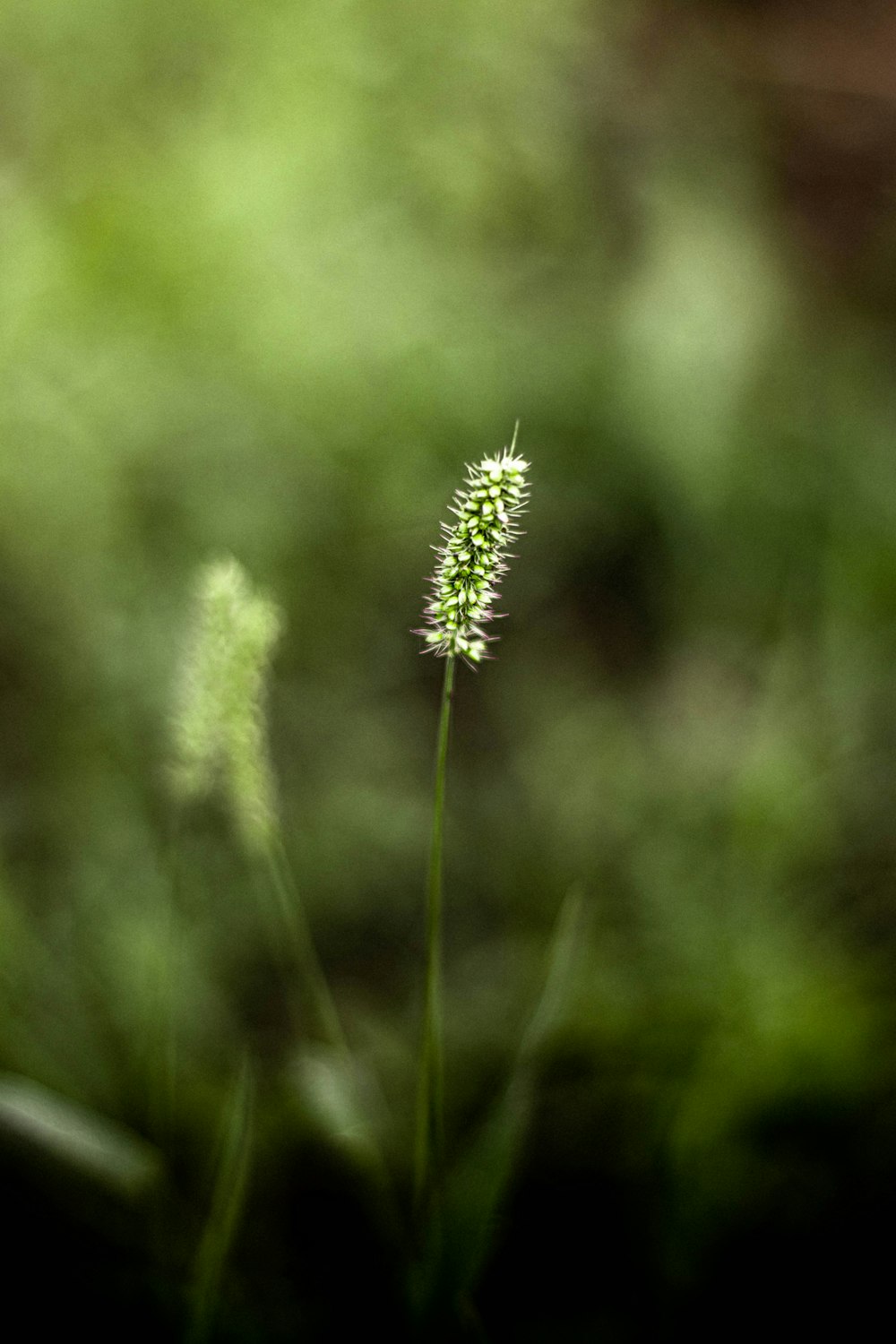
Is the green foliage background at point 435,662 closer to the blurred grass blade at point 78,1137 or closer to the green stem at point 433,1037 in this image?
the blurred grass blade at point 78,1137

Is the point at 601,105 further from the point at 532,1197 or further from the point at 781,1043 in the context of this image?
the point at 532,1197

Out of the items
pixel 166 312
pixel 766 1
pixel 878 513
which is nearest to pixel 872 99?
pixel 766 1

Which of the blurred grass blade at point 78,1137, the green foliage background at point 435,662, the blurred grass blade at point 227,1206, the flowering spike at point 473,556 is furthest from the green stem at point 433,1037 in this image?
the green foliage background at point 435,662

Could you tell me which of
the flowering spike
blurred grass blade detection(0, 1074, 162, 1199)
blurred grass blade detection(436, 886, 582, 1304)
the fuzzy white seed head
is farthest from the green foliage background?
the flowering spike

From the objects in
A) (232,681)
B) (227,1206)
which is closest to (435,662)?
(232,681)

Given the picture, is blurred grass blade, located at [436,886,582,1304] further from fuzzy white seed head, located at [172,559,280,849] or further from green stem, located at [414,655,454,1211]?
fuzzy white seed head, located at [172,559,280,849]

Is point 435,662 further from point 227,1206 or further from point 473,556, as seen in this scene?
point 473,556
